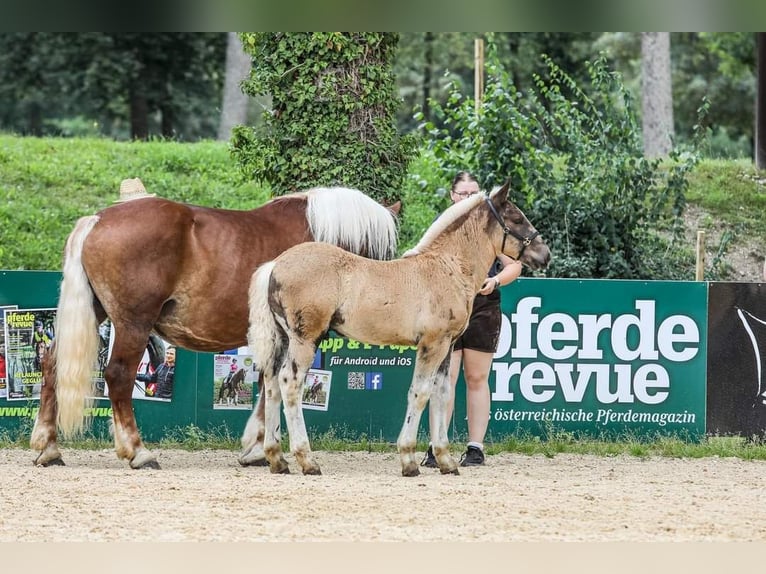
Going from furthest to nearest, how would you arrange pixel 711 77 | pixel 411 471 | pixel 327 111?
pixel 711 77, pixel 327 111, pixel 411 471

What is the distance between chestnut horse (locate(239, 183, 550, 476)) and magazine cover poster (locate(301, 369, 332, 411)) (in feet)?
4.88

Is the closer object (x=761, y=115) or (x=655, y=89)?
(x=761, y=115)

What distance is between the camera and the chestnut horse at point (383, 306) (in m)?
7.32

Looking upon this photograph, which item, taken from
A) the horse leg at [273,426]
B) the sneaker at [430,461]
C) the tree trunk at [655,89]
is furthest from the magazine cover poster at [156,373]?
the tree trunk at [655,89]

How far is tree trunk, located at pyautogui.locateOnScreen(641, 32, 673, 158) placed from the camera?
20.6m

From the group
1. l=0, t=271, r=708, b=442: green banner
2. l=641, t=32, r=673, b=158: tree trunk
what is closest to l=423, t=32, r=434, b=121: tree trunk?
l=641, t=32, r=673, b=158: tree trunk

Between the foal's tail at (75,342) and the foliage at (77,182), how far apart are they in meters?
5.74

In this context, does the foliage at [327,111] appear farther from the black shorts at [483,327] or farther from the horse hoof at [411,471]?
the horse hoof at [411,471]

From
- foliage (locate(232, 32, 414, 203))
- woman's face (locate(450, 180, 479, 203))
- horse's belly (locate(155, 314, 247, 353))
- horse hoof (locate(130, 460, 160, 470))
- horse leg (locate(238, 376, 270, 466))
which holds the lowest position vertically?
horse hoof (locate(130, 460, 160, 470))

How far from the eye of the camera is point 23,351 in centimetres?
895

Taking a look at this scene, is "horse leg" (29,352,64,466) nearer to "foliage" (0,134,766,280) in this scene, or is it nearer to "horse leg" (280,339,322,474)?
"horse leg" (280,339,322,474)

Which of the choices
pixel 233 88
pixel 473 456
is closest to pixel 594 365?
pixel 473 456

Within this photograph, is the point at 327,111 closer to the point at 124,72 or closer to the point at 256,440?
the point at 256,440

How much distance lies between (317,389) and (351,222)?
1.81 metres
